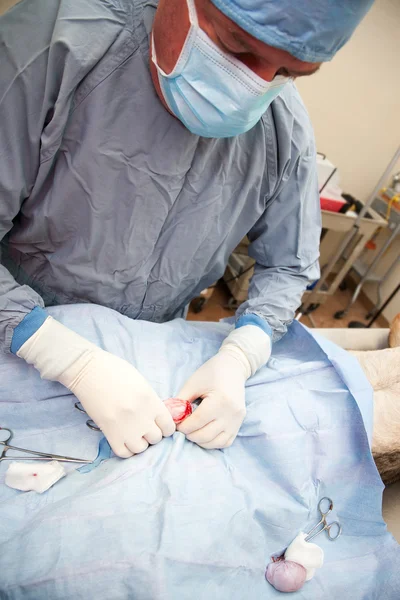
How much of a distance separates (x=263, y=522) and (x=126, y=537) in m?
0.30

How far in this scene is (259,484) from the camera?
0.85 m

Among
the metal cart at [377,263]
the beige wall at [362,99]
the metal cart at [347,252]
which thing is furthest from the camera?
A: the metal cart at [377,263]

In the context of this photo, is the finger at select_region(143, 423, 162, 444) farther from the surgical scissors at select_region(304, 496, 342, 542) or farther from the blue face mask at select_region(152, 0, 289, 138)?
the blue face mask at select_region(152, 0, 289, 138)

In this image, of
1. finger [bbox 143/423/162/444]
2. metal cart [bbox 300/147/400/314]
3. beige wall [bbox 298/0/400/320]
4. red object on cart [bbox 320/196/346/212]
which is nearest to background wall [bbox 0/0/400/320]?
beige wall [bbox 298/0/400/320]

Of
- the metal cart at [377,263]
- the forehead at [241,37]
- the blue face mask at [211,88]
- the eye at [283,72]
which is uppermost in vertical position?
the forehead at [241,37]

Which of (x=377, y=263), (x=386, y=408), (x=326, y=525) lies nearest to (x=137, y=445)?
(x=326, y=525)

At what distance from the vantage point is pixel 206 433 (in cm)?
84

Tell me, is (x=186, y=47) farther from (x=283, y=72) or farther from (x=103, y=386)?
(x=103, y=386)

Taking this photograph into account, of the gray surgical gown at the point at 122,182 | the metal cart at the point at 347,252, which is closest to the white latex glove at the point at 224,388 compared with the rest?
the gray surgical gown at the point at 122,182

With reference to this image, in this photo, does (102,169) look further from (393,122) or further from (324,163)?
(393,122)

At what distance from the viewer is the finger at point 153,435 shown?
31.5 inches

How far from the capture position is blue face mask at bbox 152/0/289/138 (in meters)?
0.66

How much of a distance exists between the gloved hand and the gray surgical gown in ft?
0.25

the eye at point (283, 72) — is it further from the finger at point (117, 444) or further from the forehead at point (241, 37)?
the finger at point (117, 444)
